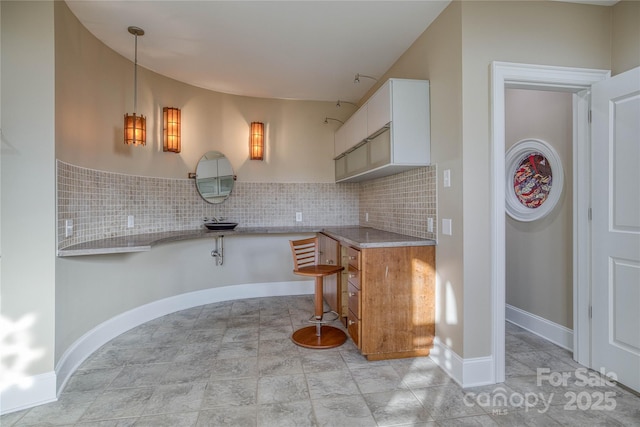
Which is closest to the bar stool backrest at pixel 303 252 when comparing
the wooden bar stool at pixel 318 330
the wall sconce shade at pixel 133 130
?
the wooden bar stool at pixel 318 330

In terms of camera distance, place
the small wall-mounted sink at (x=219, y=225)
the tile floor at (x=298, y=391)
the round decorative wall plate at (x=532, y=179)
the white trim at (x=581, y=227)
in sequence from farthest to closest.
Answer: the small wall-mounted sink at (x=219, y=225) < the round decorative wall plate at (x=532, y=179) < the white trim at (x=581, y=227) < the tile floor at (x=298, y=391)

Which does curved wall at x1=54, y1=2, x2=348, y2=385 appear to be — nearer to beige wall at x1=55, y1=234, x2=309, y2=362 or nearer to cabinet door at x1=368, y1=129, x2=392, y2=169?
beige wall at x1=55, y1=234, x2=309, y2=362

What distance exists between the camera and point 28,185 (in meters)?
2.07

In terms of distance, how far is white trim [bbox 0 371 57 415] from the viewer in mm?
1984

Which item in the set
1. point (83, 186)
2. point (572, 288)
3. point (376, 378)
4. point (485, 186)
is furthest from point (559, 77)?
point (83, 186)

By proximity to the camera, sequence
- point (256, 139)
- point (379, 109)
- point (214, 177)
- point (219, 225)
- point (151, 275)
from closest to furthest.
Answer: point (379, 109), point (151, 275), point (219, 225), point (214, 177), point (256, 139)

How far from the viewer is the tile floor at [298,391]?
1.88 m

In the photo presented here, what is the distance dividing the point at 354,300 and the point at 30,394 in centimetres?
221

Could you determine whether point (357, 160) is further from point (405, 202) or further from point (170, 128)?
point (170, 128)

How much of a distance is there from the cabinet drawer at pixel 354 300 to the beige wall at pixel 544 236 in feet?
5.92

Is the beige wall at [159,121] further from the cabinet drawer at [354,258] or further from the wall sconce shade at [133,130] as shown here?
the cabinet drawer at [354,258]

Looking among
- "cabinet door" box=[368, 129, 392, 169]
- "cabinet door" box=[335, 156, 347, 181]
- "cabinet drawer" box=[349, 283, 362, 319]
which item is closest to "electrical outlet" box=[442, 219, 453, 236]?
"cabinet door" box=[368, 129, 392, 169]

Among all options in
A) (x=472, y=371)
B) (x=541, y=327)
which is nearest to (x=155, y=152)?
(x=472, y=371)

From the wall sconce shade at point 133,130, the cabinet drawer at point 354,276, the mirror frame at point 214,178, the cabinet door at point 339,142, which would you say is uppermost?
the cabinet door at point 339,142
